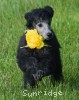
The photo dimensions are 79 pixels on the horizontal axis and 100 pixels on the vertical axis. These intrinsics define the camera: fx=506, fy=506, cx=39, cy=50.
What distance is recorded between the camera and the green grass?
18.2 feet

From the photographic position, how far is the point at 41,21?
5.43 m

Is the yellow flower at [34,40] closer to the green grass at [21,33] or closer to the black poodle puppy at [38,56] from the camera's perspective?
the black poodle puppy at [38,56]

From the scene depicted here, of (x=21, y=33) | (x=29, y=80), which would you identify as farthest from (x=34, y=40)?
(x=21, y=33)

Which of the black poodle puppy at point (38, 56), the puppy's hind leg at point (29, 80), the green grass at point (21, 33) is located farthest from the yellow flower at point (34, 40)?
the green grass at point (21, 33)

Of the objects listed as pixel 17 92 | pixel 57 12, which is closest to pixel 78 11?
pixel 57 12

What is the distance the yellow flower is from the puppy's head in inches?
2.4

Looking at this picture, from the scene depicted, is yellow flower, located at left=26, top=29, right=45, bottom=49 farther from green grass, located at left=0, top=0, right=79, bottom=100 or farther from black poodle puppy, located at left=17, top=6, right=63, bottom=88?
green grass, located at left=0, top=0, right=79, bottom=100

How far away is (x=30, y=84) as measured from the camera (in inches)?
220

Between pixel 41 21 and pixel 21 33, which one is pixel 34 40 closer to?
pixel 41 21

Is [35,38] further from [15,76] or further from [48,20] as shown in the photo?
[15,76]

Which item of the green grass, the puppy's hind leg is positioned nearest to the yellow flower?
the puppy's hind leg

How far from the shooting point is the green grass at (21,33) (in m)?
5.55

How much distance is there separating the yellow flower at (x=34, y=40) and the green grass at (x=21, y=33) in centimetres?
49

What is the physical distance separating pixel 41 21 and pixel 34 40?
23 cm
